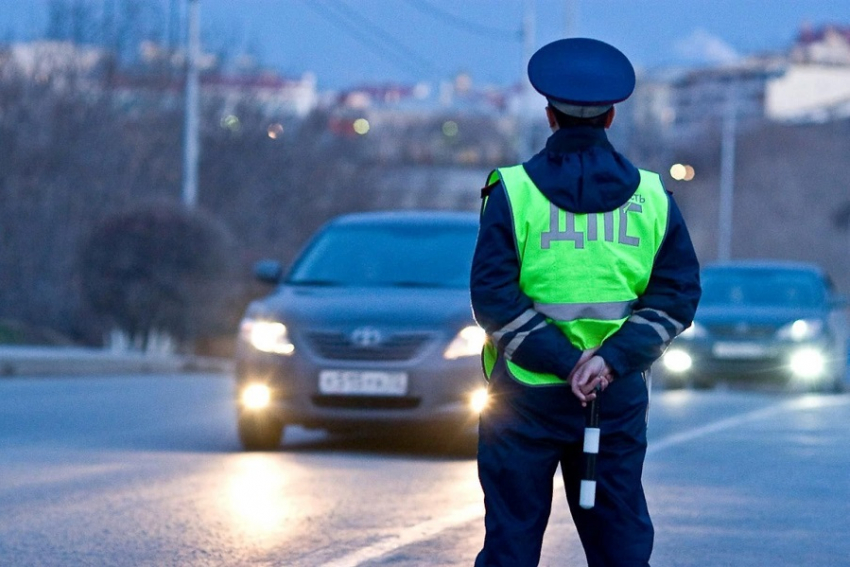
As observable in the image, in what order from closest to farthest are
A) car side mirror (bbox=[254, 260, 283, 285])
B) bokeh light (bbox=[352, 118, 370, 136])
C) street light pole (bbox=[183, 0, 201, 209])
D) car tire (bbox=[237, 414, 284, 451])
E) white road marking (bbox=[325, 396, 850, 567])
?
white road marking (bbox=[325, 396, 850, 567]), car tire (bbox=[237, 414, 284, 451]), car side mirror (bbox=[254, 260, 283, 285]), street light pole (bbox=[183, 0, 201, 209]), bokeh light (bbox=[352, 118, 370, 136])

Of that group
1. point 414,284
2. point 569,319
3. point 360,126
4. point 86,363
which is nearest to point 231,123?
point 360,126

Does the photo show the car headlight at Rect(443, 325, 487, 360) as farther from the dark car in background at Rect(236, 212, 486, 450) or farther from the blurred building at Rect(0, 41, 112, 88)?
the blurred building at Rect(0, 41, 112, 88)

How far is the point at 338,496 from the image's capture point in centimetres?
909

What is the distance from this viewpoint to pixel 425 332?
11086 millimetres

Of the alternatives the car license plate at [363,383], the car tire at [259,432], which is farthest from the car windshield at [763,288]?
the car license plate at [363,383]

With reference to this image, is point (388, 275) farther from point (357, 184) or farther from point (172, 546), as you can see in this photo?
point (357, 184)

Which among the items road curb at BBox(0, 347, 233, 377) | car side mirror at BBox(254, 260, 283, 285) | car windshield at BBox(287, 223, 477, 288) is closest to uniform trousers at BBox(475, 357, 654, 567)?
car windshield at BBox(287, 223, 477, 288)

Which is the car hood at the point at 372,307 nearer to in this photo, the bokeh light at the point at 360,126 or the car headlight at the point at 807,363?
the car headlight at the point at 807,363

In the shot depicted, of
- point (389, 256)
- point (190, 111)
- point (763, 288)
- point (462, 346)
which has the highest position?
point (190, 111)

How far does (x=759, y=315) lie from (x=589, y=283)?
16.1 m

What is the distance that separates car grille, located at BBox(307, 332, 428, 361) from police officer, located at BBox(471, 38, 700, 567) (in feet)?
21.1

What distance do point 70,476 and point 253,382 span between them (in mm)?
1766

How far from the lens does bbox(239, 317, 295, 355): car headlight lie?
11.3 meters

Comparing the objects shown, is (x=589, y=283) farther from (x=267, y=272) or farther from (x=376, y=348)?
(x=267, y=272)
